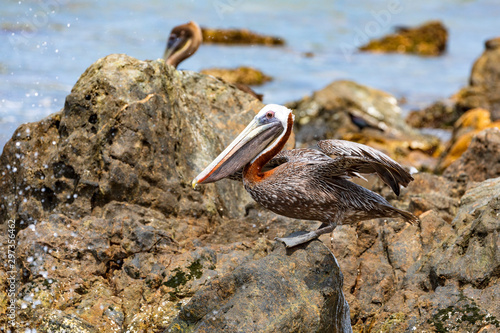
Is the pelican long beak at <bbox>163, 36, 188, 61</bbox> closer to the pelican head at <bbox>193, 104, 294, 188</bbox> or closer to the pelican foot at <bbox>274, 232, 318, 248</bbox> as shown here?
the pelican head at <bbox>193, 104, 294, 188</bbox>

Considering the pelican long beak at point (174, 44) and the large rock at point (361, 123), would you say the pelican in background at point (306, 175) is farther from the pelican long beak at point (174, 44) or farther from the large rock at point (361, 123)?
the large rock at point (361, 123)

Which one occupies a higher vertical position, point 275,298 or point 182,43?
point 182,43

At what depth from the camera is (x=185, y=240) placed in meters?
6.19

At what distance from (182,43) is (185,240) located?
5.60m

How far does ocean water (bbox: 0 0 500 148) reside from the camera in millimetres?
18953

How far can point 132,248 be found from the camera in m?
5.69

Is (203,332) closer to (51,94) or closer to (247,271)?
(247,271)

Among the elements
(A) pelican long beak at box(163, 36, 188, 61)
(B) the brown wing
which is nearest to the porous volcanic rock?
(B) the brown wing

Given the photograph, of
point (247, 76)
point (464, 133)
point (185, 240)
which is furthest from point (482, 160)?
point (247, 76)

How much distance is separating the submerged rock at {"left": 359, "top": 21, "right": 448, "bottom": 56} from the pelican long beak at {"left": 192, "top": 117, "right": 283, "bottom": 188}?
2501 cm

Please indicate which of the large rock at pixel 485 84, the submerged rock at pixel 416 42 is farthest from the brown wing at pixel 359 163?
the submerged rock at pixel 416 42

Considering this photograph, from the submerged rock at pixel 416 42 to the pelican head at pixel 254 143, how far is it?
81.9 ft

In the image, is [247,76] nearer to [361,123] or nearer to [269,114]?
[361,123]

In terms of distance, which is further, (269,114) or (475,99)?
(475,99)
